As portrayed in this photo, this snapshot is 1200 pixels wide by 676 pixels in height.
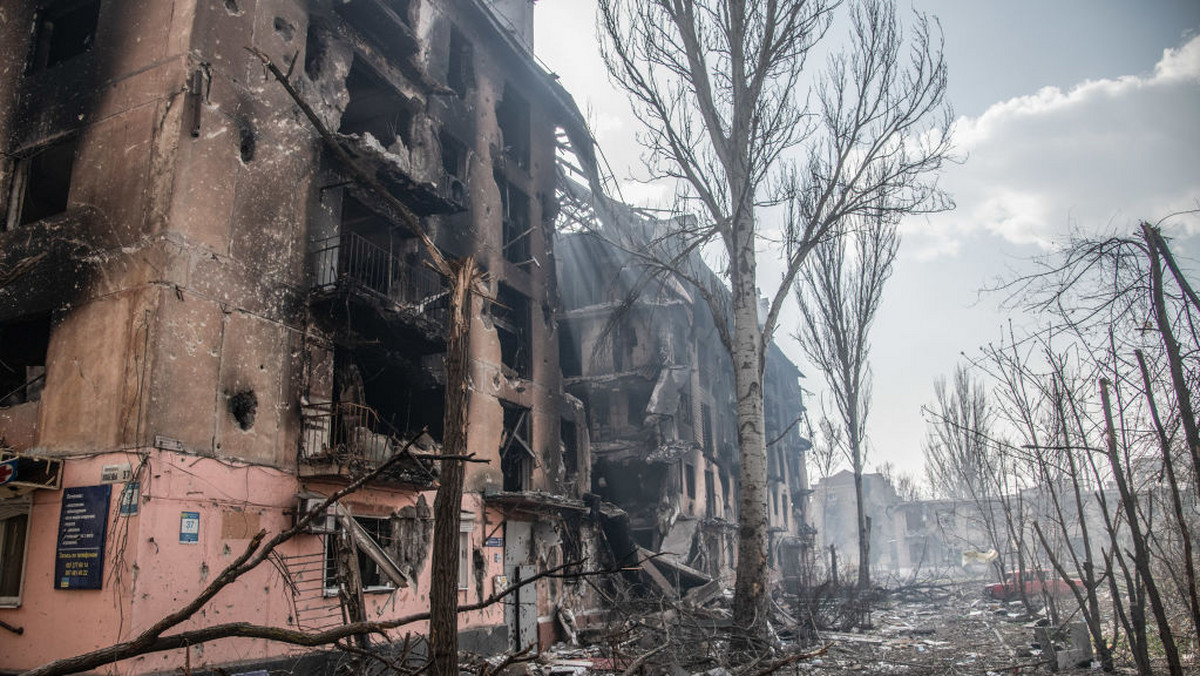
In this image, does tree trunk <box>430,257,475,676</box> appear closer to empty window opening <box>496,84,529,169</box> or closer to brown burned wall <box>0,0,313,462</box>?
brown burned wall <box>0,0,313,462</box>

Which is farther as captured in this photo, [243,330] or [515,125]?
[515,125]

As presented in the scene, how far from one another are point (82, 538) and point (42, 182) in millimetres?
7021

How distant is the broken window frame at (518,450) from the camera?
17.9 m

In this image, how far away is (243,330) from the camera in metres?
11.2

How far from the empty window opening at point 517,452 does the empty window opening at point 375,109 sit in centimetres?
663

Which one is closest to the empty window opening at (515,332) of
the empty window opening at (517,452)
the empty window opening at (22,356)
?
the empty window opening at (517,452)

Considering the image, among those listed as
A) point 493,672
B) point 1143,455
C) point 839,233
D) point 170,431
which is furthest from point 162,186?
point 1143,455

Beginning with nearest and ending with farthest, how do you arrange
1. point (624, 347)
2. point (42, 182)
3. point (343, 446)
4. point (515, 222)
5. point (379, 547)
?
point (343, 446) → point (379, 547) → point (42, 182) → point (515, 222) → point (624, 347)

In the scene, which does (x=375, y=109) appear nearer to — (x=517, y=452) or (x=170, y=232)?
(x=170, y=232)

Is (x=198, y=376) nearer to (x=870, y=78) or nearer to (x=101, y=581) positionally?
(x=101, y=581)

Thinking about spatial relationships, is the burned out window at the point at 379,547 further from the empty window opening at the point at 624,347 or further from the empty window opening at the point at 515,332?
the empty window opening at the point at 624,347

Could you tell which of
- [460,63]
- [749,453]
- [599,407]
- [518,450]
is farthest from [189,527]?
[599,407]

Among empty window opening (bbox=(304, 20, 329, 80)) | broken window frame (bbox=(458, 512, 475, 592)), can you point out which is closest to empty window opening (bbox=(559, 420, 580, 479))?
broken window frame (bbox=(458, 512, 475, 592))

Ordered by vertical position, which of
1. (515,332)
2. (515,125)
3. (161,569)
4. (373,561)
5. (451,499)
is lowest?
(373,561)
